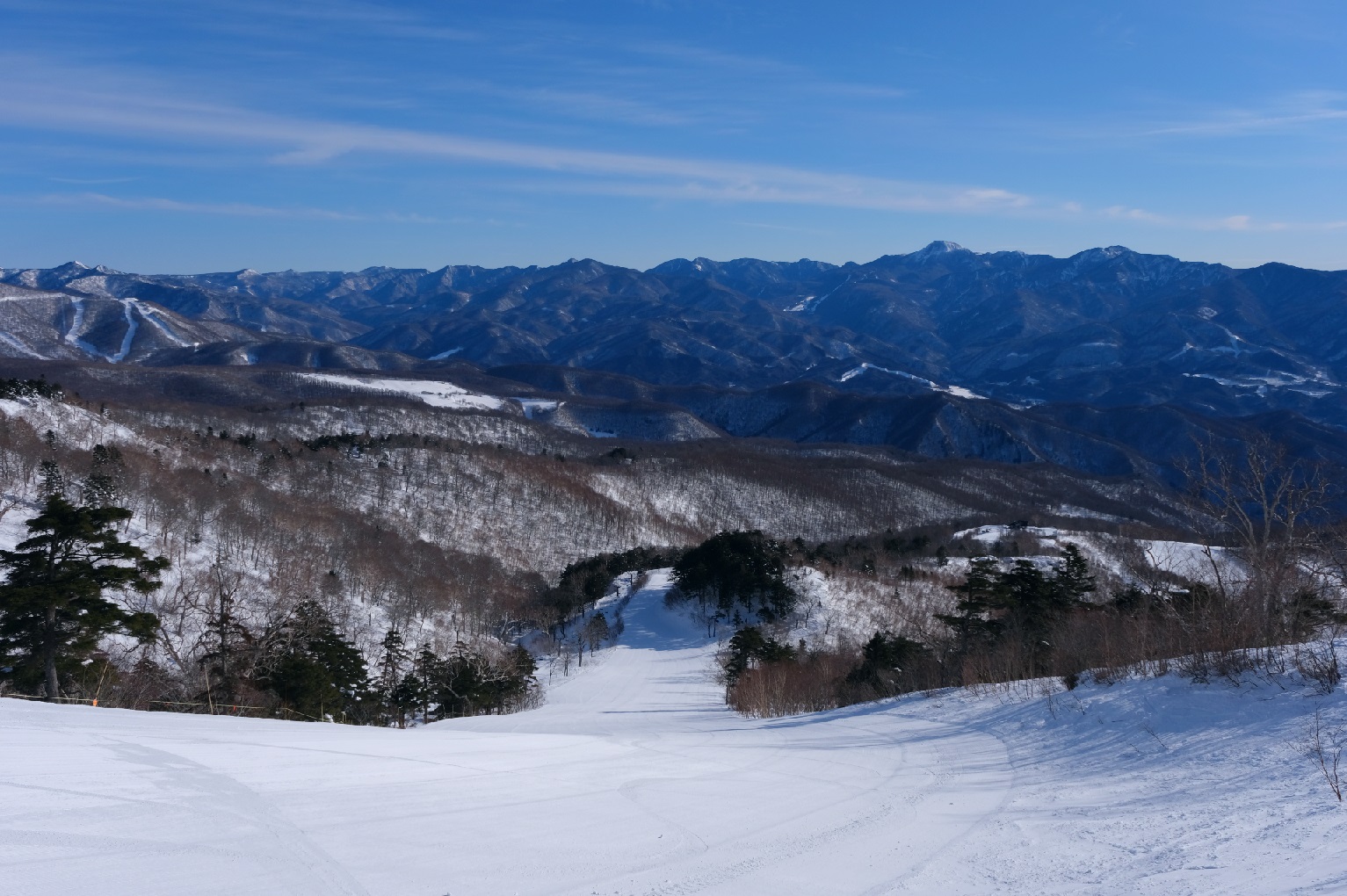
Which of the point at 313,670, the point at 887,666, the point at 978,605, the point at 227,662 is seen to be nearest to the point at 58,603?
the point at 313,670

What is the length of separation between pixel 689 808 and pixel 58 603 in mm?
17108

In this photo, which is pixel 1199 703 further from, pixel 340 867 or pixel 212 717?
pixel 212 717

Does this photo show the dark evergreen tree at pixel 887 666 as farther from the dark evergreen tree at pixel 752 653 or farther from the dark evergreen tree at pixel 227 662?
the dark evergreen tree at pixel 227 662

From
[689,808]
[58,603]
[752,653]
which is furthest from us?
[752,653]

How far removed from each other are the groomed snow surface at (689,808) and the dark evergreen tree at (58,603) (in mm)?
10453

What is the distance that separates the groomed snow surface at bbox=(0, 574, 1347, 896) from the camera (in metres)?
5.00

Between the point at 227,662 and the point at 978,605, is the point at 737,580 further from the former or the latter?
the point at 227,662

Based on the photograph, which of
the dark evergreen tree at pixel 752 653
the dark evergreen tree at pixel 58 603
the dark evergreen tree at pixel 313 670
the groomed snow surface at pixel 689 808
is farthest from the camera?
the dark evergreen tree at pixel 752 653

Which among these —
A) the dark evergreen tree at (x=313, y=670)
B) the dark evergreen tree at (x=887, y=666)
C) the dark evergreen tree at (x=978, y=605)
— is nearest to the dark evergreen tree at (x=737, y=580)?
the dark evergreen tree at (x=978, y=605)

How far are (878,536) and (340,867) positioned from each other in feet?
289

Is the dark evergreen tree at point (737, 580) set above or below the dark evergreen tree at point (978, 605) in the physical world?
below

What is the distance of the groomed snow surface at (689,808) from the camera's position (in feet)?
16.4

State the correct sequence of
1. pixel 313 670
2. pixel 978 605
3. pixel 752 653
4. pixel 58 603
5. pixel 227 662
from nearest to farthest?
pixel 58 603 < pixel 313 670 < pixel 227 662 < pixel 978 605 < pixel 752 653

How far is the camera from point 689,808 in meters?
7.00
